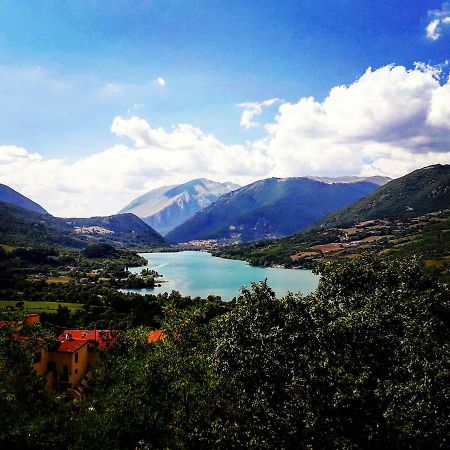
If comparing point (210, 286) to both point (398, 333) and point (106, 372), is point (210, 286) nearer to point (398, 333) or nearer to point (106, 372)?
point (106, 372)

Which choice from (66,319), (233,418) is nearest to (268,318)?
(233,418)

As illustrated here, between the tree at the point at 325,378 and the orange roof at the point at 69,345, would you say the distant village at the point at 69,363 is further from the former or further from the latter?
the tree at the point at 325,378

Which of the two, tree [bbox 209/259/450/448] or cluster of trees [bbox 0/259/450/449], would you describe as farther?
cluster of trees [bbox 0/259/450/449]

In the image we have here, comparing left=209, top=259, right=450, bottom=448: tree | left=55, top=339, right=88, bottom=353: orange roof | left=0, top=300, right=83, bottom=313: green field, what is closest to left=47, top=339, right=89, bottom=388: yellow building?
left=55, top=339, right=88, bottom=353: orange roof

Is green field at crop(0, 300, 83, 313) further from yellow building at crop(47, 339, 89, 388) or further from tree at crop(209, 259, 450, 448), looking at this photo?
tree at crop(209, 259, 450, 448)

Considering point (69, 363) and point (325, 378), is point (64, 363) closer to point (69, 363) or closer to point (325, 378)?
point (69, 363)

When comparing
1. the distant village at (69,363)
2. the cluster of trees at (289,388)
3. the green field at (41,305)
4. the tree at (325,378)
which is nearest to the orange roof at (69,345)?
the distant village at (69,363)
